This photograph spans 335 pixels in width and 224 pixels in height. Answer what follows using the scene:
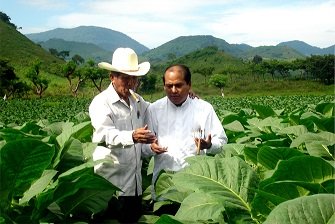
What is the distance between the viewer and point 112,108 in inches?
130

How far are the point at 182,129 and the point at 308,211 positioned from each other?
215 centimetres

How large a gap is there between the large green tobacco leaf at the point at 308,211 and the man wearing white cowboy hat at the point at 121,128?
2.02 meters

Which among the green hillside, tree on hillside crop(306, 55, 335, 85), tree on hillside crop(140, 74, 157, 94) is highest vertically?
the green hillside

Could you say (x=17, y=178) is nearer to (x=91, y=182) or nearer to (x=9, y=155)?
(x=9, y=155)

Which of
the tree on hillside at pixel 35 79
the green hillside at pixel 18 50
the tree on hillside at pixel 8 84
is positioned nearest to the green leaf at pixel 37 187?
the tree on hillside at pixel 8 84

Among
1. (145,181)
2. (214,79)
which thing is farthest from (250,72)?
(145,181)

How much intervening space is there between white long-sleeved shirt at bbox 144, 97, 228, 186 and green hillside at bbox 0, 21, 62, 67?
79.7 metres

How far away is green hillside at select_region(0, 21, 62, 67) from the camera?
84.6 m

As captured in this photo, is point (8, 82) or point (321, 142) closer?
point (321, 142)

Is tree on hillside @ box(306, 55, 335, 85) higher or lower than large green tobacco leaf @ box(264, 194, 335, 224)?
lower

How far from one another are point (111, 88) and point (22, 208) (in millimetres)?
1315

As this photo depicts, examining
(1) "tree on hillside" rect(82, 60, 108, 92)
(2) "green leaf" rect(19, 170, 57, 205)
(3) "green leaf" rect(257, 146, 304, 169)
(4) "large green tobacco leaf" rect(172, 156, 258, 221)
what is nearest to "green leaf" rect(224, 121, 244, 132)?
(3) "green leaf" rect(257, 146, 304, 169)

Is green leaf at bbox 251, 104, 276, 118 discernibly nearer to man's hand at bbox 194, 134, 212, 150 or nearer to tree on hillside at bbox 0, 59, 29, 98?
man's hand at bbox 194, 134, 212, 150

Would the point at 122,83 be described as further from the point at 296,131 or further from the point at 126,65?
the point at 296,131
